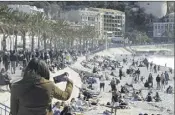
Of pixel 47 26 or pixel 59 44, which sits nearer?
pixel 47 26

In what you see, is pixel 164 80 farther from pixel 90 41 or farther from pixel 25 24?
pixel 90 41

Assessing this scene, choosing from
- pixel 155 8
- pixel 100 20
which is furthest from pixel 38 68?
pixel 155 8

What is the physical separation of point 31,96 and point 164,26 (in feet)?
258

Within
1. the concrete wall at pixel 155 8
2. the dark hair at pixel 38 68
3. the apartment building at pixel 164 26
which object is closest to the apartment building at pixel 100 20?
the apartment building at pixel 164 26

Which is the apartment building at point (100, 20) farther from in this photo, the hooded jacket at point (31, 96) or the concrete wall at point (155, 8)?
the hooded jacket at point (31, 96)

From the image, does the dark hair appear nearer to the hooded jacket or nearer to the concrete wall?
the hooded jacket

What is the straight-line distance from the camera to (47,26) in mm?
34250

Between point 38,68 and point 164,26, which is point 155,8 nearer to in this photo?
point 164,26

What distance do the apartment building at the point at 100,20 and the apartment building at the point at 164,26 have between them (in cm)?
1547

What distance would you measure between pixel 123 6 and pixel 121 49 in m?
18.4

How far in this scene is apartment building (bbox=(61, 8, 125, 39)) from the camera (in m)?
44.8

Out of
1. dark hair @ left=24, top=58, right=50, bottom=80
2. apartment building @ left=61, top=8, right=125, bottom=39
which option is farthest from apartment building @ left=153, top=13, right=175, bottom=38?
dark hair @ left=24, top=58, right=50, bottom=80

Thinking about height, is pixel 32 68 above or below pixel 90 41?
above

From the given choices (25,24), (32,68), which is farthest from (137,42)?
(32,68)
